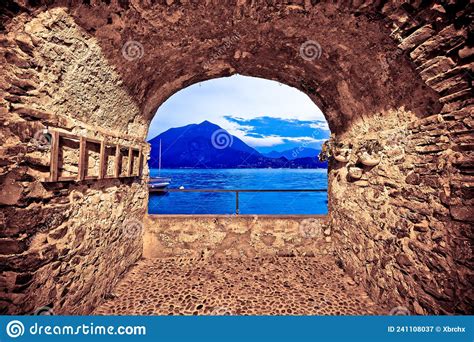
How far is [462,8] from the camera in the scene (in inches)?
63.6

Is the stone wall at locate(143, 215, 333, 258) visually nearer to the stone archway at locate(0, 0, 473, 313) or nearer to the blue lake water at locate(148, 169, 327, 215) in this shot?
the stone archway at locate(0, 0, 473, 313)

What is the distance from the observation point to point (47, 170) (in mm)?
1966

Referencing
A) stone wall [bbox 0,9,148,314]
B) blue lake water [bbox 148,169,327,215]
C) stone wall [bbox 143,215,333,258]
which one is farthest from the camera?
blue lake water [bbox 148,169,327,215]

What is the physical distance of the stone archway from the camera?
5.84 feet

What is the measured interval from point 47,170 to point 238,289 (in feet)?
9.42

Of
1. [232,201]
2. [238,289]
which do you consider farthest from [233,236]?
[232,201]

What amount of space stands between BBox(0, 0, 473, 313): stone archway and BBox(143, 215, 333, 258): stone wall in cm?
91

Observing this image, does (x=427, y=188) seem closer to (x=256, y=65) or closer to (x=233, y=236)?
(x=256, y=65)

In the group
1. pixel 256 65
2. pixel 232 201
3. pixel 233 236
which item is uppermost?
pixel 256 65

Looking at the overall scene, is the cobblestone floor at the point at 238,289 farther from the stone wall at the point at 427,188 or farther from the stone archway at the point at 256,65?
the stone wall at the point at 427,188

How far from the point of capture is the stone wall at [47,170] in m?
1.74

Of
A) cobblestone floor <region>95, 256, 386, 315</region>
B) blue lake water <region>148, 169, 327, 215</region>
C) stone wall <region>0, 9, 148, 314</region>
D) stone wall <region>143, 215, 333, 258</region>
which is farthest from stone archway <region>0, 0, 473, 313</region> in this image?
blue lake water <region>148, 169, 327, 215</region>

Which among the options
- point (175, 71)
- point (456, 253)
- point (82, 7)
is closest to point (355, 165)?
point (456, 253)

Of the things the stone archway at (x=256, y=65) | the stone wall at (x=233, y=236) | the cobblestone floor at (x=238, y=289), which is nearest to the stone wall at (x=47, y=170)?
the stone archway at (x=256, y=65)
